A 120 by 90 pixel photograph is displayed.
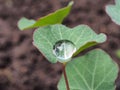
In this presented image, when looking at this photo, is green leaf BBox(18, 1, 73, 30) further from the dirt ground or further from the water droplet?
the dirt ground

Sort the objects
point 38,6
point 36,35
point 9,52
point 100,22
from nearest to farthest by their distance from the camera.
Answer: point 36,35 < point 9,52 < point 100,22 < point 38,6

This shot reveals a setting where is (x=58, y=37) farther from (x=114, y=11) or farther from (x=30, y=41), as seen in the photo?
(x=30, y=41)

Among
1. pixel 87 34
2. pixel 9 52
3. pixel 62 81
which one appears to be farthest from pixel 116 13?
pixel 9 52

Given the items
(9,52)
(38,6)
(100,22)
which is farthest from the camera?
(38,6)

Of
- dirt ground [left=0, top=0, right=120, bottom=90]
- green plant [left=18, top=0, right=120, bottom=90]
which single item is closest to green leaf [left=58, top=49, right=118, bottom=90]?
green plant [left=18, top=0, right=120, bottom=90]

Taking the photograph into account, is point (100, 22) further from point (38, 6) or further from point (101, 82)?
point (101, 82)

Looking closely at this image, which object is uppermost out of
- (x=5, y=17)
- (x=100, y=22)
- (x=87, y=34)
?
(x=87, y=34)

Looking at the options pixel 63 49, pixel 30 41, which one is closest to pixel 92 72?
pixel 63 49
